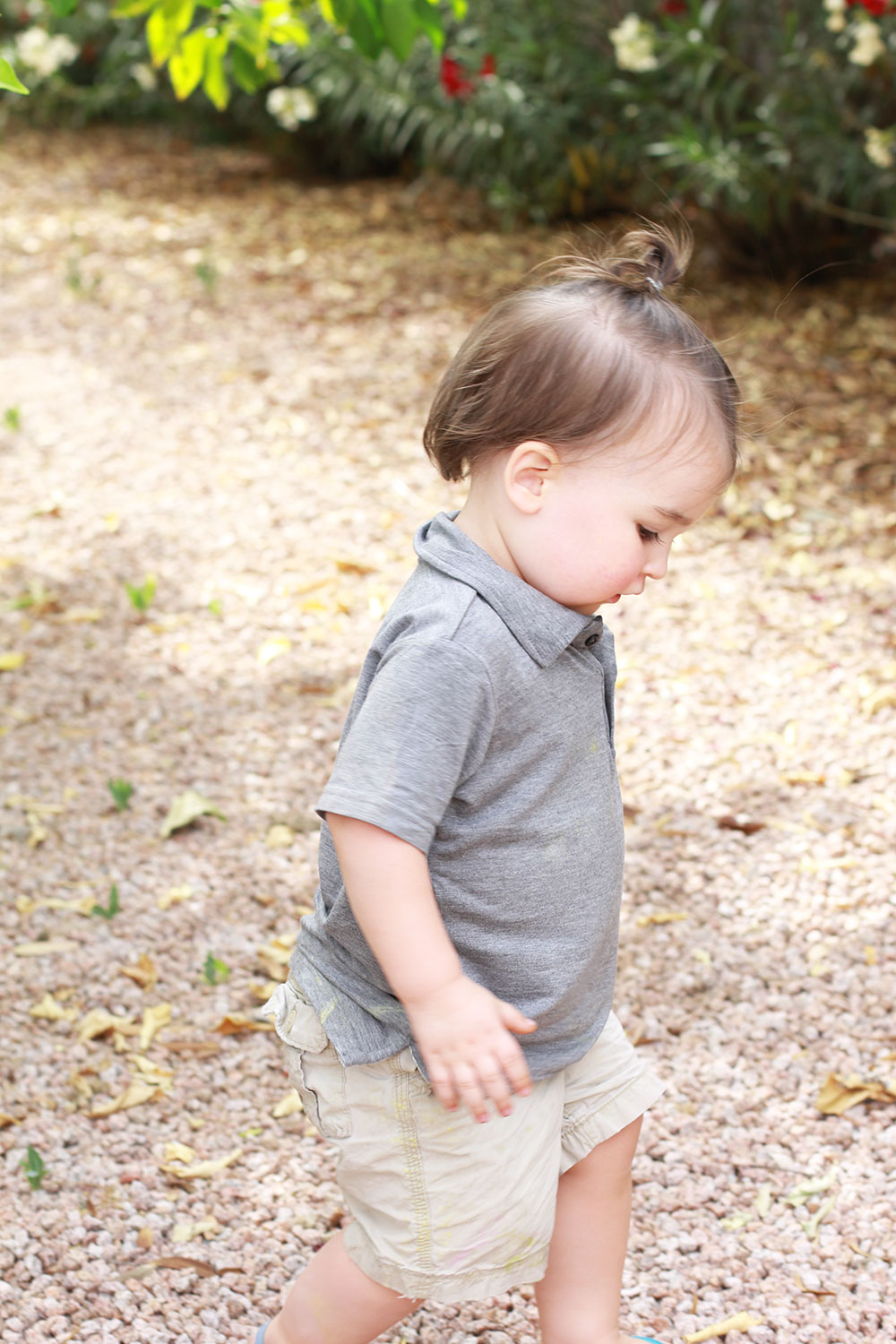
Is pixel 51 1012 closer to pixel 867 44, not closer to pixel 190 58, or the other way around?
pixel 190 58

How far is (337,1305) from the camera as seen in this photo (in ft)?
5.15

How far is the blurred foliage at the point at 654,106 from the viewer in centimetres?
486

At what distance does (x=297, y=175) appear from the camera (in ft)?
25.3

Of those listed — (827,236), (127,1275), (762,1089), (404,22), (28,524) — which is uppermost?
(404,22)

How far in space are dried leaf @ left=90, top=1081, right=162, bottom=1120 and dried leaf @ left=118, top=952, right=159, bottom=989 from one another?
25 cm

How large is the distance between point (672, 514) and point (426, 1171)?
2.42ft

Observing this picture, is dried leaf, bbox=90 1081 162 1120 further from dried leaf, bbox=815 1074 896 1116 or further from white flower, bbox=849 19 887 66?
white flower, bbox=849 19 887 66

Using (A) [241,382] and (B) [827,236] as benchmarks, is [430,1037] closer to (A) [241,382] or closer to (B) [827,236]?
(A) [241,382]

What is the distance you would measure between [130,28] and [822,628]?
19.0 feet

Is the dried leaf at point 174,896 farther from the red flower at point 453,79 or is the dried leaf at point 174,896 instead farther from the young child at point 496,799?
the red flower at point 453,79

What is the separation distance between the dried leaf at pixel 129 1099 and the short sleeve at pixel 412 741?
124 cm

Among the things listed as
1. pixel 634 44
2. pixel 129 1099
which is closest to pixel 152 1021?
pixel 129 1099

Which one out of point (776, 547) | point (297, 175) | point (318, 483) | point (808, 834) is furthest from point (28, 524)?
point (297, 175)

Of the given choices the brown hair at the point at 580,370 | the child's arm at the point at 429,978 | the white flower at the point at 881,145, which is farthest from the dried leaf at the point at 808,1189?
the white flower at the point at 881,145
